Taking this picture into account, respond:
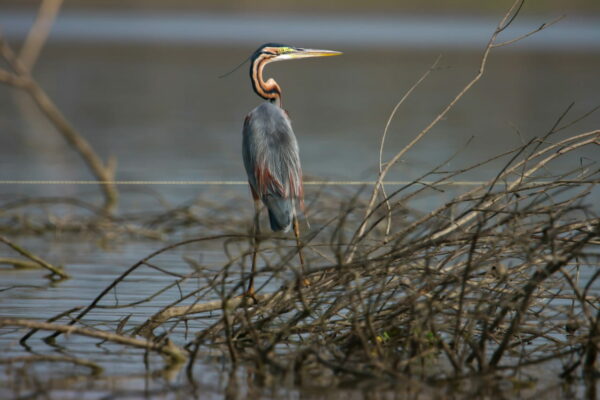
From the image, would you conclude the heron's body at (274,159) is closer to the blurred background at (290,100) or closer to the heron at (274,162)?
the heron at (274,162)

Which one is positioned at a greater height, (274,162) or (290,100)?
(290,100)

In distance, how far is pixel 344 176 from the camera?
12.8 metres

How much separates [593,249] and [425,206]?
2216 millimetres

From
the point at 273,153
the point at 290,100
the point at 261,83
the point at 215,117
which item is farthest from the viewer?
the point at 290,100

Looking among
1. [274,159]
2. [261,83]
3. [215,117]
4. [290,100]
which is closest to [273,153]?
[274,159]

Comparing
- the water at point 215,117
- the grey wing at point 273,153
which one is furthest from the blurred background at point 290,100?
the grey wing at point 273,153

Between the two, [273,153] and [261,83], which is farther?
[261,83]

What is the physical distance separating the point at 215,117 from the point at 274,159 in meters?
17.1

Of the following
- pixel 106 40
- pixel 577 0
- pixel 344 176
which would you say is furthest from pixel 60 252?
pixel 577 0

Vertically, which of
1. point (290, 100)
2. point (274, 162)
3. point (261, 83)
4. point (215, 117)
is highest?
point (290, 100)

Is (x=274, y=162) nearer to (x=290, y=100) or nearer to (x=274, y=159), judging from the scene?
(x=274, y=159)

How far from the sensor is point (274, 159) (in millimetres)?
6156

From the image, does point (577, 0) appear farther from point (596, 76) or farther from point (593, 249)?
point (593, 249)

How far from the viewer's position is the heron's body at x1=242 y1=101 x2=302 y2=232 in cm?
614
